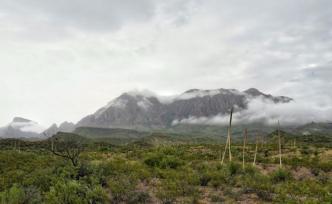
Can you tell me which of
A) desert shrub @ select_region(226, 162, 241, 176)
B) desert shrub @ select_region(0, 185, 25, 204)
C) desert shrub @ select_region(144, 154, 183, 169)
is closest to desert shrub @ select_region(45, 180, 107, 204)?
desert shrub @ select_region(0, 185, 25, 204)

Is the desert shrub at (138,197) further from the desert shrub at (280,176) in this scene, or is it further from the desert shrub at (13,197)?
the desert shrub at (280,176)

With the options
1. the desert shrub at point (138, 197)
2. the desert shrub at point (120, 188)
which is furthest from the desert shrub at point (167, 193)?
the desert shrub at point (120, 188)

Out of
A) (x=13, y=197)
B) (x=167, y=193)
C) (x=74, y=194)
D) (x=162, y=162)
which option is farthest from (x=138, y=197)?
(x=162, y=162)

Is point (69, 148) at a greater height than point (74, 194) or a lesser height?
greater

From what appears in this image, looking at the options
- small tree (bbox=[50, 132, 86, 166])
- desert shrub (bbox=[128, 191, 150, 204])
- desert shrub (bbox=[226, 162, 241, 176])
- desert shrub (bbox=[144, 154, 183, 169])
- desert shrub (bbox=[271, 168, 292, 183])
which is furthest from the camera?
desert shrub (bbox=[144, 154, 183, 169])

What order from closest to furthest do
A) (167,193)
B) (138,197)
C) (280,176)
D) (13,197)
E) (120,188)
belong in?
(13,197)
(138,197)
(167,193)
(120,188)
(280,176)

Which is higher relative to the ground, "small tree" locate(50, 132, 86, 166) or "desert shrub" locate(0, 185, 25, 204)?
"small tree" locate(50, 132, 86, 166)

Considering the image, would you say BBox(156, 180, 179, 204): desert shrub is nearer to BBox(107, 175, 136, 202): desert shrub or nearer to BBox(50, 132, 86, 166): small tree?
BBox(107, 175, 136, 202): desert shrub

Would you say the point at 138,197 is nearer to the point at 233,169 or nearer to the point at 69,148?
the point at 233,169

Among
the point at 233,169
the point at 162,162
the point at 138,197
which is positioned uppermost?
the point at 162,162

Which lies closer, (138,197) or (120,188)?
(138,197)

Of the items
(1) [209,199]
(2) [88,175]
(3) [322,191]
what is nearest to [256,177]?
(3) [322,191]

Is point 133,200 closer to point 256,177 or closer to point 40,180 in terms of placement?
point 40,180

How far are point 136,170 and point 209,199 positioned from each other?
8.25 m
